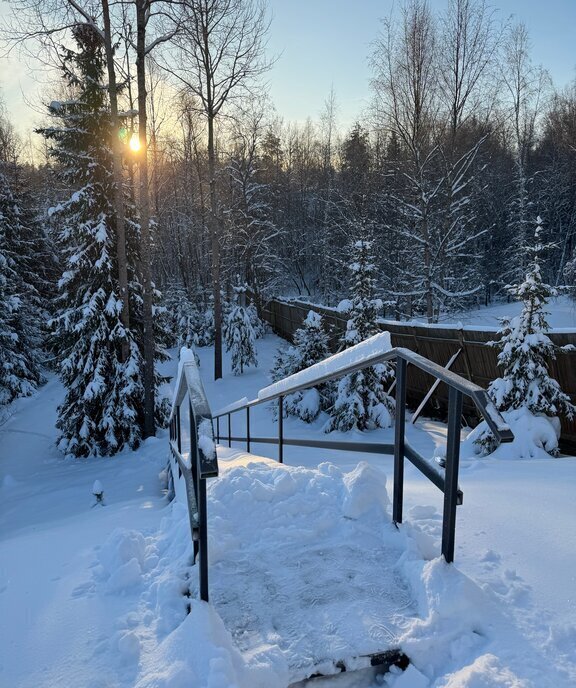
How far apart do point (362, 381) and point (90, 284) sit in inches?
298

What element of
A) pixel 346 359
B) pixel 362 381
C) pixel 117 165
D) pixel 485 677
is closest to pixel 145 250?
pixel 117 165

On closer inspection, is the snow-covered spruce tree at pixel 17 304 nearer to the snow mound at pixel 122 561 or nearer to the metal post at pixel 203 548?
the snow mound at pixel 122 561

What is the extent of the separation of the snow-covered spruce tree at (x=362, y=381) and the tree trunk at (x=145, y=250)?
201 inches

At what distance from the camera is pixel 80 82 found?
12078 mm

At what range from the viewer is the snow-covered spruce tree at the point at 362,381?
10742 millimetres

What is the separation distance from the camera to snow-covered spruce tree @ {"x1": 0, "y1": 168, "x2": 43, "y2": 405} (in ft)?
59.4

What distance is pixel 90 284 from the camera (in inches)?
496

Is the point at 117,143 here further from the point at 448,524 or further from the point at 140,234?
the point at 448,524

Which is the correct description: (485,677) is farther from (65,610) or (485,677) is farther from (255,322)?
(255,322)

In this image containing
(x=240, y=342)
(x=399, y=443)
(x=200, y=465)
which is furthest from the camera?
(x=240, y=342)

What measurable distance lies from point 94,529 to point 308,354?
9.78 meters

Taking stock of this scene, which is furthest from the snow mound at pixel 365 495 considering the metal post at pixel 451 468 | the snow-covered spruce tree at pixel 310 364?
the snow-covered spruce tree at pixel 310 364

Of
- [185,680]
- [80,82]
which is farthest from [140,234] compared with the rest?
[185,680]

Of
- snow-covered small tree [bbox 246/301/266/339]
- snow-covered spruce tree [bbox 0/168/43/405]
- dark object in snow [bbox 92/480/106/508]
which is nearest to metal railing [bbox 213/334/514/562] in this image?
dark object in snow [bbox 92/480/106/508]
